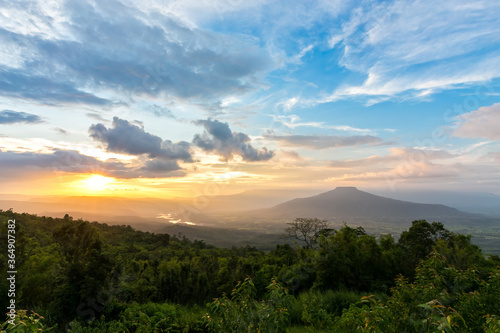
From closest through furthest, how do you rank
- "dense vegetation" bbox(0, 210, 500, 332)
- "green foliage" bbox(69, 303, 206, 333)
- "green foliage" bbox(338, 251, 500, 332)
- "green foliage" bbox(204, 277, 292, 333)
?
1. "green foliage" bbox(338, 251, 500, 332)
2. "dense vegetation" bbox(0, 210, 500, 332)
3. "green foliage" bbox(204, 277, 292, 333)
4. "green foliage" bbox(69, 303, 206, 333)

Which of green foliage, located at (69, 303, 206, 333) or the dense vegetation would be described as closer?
the dense vegetation

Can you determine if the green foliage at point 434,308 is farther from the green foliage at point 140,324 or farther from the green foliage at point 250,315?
the green foliage at point 140,324

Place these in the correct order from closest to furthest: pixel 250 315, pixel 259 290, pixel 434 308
Result: 1. pixel 434 308
2. pixel 250 315
3. pixel 259 290

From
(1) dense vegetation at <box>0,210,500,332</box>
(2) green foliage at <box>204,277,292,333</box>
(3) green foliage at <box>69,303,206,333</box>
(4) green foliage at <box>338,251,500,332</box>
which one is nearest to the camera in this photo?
(4) green foliage at <box>338,251,500,332</box>

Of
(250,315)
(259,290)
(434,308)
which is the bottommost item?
(259,290)

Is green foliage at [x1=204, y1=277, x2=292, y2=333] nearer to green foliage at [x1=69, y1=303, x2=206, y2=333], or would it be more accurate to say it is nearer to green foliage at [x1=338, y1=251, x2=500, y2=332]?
green foliage at [x1=338, y1=251, x2=500, y2=332]

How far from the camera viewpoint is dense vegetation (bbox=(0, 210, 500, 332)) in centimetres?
428

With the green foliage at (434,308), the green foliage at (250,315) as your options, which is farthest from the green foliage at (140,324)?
the green foliage at (434,308)

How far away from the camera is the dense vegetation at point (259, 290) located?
4277 mm

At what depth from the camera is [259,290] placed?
49.3 feet

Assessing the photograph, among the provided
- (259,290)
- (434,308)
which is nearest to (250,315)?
(434,308)

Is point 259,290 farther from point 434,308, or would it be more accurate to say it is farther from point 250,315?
point 434,308

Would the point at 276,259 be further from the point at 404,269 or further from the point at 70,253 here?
the point at 70,253

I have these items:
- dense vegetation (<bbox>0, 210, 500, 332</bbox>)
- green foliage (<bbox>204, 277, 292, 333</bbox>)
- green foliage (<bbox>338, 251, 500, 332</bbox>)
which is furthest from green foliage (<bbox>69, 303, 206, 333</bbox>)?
green foliage (<bbox>338, 251, 500, 332</bbox>)
